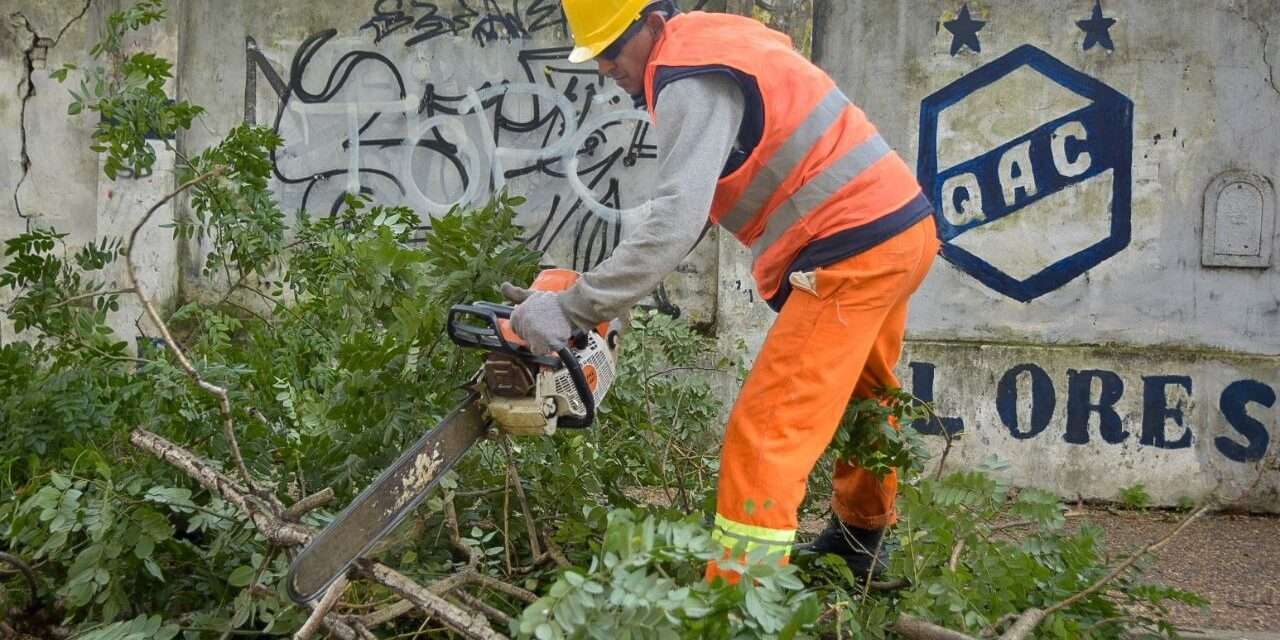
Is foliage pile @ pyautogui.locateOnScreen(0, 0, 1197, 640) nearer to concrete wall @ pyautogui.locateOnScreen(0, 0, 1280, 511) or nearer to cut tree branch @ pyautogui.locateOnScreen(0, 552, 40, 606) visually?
cut tree branch @ pyautogui.locateOnScreen(0, 552, 40, 606)

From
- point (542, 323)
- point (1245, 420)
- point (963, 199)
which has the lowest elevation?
point (1245, 420)

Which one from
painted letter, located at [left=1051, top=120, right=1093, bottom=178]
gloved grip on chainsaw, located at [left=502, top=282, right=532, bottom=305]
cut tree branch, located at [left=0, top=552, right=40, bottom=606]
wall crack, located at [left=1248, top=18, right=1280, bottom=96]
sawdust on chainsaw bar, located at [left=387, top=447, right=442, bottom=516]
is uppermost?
wall crack, located at [left=1248, top=18, right=1280, bottom=96]

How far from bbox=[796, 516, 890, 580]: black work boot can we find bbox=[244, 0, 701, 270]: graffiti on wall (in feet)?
10.2

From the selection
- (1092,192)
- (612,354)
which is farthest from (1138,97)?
(612,354)

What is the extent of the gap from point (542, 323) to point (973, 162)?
3.93 meters

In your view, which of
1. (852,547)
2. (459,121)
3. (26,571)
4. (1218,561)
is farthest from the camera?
(459,121)

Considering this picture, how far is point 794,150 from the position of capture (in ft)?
9.18

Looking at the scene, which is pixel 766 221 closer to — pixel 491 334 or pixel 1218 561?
pixel 491 334

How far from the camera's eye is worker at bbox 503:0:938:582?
8.55ft

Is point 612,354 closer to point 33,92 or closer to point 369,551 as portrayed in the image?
point 369,551

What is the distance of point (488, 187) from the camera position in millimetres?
6418

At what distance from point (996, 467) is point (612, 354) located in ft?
3.28

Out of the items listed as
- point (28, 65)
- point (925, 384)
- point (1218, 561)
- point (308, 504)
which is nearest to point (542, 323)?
point (308, 504)

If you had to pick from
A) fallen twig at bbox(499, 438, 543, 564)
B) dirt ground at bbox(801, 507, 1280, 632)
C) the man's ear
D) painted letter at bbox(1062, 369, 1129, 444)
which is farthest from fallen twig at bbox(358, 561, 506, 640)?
painted letter at bbox(1062, 369, 1129, 444)
